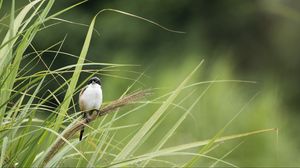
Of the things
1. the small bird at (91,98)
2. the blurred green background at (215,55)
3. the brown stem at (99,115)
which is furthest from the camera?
the blurred green background at (215,55)

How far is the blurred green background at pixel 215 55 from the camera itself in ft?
30.8

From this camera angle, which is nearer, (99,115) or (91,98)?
(99,115)

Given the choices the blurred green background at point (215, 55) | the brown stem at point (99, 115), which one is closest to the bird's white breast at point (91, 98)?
the brown stem at point (99, 115)

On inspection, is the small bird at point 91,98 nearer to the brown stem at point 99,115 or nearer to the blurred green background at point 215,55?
the brown stem at point 99,115

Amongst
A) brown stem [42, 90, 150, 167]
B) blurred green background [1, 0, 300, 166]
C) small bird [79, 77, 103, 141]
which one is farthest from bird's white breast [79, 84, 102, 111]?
blurred green background [1, 0, 300, 166]

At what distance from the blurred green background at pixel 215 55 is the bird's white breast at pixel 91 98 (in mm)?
4408

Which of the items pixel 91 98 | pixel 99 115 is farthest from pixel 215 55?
pixel 99 115

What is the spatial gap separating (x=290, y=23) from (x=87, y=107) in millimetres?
12975

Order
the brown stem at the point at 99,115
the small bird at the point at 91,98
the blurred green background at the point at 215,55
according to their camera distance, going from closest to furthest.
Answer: the brown stem at the point at 99,115 → the small bird at the point at 91,98 → the blurred green background at the point at 215,55

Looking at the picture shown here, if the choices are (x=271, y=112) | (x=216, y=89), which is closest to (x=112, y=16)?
(x=216, y=89)

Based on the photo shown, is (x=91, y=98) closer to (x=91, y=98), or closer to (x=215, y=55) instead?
(x=91, y=98)

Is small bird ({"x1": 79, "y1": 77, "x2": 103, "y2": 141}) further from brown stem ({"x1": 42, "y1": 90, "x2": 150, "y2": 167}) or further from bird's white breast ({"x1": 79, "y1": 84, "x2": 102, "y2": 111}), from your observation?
brown stem ({"x1": 42, "y1": 90, "x2": 150, "y2": 167})

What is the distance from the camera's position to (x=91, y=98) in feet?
10.0

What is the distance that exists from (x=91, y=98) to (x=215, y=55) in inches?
411
